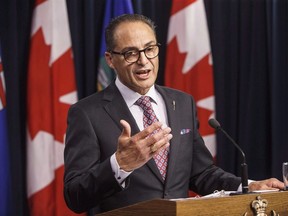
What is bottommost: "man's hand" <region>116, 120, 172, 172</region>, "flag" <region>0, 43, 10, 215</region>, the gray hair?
"flag" <region>0, 43, 10, 215</region>

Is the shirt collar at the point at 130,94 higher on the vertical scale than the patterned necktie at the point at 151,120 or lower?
higher

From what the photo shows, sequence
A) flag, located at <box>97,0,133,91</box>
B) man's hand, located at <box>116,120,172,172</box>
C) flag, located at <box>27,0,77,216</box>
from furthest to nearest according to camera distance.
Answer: flag, located at <box>97,0,133,91</box>, flag, located at <box>27,0,77,216</box>, man's hand, located at <box>116,120,172,172</box>

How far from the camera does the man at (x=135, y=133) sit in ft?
9.24

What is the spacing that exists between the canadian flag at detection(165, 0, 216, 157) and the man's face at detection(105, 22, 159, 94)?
1.63m

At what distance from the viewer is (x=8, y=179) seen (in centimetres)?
419

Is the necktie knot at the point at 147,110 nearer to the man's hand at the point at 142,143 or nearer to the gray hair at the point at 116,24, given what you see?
the gray hair at the point at 116,24

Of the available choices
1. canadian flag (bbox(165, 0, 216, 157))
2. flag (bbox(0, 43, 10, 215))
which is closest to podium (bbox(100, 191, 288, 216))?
flag (bbox(0, 43, 10, 215))

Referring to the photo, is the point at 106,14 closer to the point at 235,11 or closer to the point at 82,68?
the point at 82,68

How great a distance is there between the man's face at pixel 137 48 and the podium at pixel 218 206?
0.84 metres

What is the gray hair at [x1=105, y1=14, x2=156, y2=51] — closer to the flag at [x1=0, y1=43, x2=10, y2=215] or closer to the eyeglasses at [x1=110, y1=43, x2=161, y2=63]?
the eyeglasses at [x1=110, y1=43, x2=161, y2=63]

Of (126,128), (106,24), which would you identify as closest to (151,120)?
(126,128)

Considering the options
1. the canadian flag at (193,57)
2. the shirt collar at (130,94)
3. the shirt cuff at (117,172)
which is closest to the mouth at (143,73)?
the shirt collar at (130,94)

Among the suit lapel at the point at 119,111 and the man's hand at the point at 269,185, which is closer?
the man's hand at the point at 269,185

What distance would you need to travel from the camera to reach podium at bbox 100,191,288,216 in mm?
2031
